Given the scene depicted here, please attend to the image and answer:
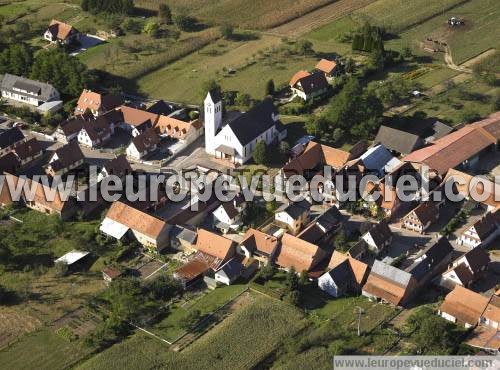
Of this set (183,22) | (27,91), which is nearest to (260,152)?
(27,91)

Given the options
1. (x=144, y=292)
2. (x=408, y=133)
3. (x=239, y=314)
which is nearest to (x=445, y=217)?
(x=408, y=133)

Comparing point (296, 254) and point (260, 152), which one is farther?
point (260, 152)

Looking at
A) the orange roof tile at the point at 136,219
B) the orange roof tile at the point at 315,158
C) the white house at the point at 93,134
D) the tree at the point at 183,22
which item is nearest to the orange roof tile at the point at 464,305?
the orange roof tile at the point at 315,158

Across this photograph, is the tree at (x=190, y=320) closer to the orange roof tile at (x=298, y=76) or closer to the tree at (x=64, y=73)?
the orange roof tile at (x=298, y=76)

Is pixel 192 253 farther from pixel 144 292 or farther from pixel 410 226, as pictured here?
pixel 410 226

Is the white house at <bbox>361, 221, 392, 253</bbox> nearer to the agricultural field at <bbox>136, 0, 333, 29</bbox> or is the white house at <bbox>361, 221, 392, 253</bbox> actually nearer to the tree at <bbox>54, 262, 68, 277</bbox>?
the tree at <bbox>54, 262, 68, 277</bbox>

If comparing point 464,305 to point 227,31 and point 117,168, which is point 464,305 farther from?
point 227,31
